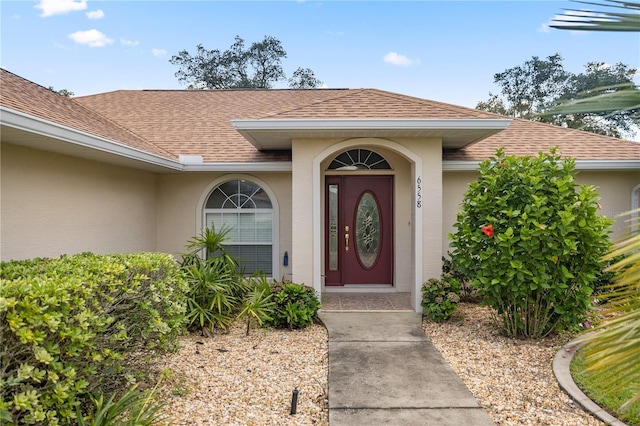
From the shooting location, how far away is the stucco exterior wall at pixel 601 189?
892 centimetres

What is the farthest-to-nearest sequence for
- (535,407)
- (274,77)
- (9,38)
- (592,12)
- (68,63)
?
(274,77), (68,63), (9,38), (535,407), (592,12)

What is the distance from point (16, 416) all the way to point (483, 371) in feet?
15.4

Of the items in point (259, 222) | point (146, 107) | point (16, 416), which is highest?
point (146, 107)

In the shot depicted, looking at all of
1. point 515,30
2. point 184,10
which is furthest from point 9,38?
point 515,30

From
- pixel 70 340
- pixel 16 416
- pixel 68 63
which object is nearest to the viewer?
pixel 16 416

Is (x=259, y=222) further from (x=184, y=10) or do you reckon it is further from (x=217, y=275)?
(x=184, y=10)

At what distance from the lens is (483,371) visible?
4941 mm

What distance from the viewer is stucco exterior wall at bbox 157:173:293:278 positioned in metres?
9.12

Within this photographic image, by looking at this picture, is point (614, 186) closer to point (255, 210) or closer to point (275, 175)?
point (275, 175)

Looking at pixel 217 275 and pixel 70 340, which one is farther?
pixel 217 275

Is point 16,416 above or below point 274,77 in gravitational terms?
below

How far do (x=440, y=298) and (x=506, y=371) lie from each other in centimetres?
202

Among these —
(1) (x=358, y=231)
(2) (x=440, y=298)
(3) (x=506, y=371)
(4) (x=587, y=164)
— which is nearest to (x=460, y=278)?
(2) (x=440, y=298)

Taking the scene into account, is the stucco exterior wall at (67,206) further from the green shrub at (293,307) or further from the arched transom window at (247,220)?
the green shrub at (293,307)
